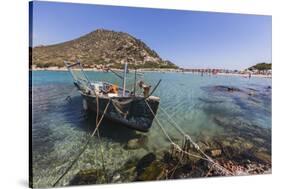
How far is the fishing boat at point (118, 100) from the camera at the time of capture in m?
5.61

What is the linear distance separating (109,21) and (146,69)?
786 millimetres

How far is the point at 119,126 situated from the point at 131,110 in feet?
0.90

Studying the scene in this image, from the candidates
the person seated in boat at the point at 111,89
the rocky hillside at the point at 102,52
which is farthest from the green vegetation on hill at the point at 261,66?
the person seated in boat at the point at 111,89

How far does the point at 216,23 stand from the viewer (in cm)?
626

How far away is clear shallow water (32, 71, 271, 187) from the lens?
5383 mm

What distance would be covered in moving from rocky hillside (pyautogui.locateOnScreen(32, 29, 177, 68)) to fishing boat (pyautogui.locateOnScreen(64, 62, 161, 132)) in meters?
0.11

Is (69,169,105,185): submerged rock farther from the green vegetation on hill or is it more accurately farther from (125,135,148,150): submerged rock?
the green vegetation on hill

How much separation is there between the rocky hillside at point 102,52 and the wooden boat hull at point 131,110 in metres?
0.44

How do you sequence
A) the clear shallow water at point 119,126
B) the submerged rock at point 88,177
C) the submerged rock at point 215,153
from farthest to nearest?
the submerged rock at point 215,153 → the submerged rock at point 88,177 → the clear shallow water at point 119,126

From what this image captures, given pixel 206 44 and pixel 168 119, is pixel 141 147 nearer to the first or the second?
pixel 168 119

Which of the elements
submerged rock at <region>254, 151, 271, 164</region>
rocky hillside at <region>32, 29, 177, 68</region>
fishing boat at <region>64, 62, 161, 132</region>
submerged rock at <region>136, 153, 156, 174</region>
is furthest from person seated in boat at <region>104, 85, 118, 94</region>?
submerged rock at <region>254, 151, 271, 164</region>

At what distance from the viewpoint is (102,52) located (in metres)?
5.72

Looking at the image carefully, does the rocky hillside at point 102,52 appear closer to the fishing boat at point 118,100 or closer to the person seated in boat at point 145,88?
the fishing boat at point 118,100

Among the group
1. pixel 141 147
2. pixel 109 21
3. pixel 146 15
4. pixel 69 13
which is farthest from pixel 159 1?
pixel 141 147
